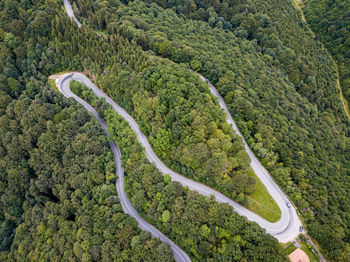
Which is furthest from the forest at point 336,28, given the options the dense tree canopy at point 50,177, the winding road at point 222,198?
the dense tree canopy at point 50,177

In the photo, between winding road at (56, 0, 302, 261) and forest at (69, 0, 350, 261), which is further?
forest at (69, 0, 350, 261)

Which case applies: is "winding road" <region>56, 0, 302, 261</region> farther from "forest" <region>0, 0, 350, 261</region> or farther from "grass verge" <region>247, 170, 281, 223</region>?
"forest" <region>0, 0, 350, 261</region>

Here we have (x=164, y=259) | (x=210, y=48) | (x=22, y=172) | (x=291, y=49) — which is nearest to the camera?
(x=164, y=259)

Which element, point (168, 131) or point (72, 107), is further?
point (72, 107)

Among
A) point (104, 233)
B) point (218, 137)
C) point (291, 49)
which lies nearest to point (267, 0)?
point (291, 49)

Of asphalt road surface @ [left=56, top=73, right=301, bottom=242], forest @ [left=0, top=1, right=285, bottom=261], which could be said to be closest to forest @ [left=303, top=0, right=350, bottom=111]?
asphalt road surface @ [left=56, top=73, right=301, bottom=242]

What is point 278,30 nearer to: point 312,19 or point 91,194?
point 312,19
